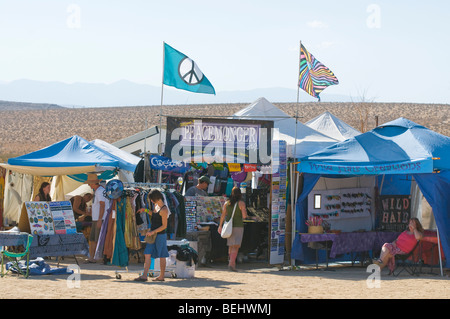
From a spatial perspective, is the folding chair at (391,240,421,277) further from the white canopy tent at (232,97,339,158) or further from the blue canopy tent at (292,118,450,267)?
the white canopy tent at (232,97,339,158)

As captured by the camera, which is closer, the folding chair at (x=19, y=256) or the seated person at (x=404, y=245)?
the folding chair at (x=19, y=256)

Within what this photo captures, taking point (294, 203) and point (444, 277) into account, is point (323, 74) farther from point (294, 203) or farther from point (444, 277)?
point (444, 277)

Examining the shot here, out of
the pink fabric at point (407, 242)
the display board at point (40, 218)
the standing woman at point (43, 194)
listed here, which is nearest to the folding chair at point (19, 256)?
the display board at point (40, 218)

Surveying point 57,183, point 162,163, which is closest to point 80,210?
point 162,163

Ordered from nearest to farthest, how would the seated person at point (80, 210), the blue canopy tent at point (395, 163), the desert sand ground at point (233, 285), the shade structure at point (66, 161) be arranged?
the desert sand ground at point (233, 285), the blue canopy tent at point (395, 163), the shade structure at point (66, 161), the seated person at point (80, 210)

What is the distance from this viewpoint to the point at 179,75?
45.9 feet

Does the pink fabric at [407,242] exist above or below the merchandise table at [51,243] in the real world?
above

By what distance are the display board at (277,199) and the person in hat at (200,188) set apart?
1.53 m

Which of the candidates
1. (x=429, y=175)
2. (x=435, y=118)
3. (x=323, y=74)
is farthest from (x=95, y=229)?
(x=435, y=118)

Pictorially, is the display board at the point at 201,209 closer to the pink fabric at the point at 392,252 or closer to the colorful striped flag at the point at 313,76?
the colorful striped flag at the point at 313,76

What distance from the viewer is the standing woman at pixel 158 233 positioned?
10562mm

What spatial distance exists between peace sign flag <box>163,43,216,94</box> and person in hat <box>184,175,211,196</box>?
1721mm

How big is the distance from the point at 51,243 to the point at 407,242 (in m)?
6.03
